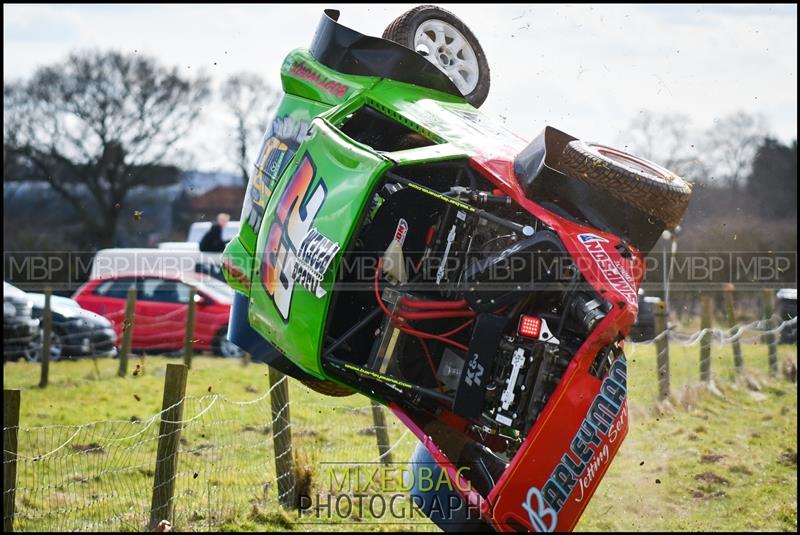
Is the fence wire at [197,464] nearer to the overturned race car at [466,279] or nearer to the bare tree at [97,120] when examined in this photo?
the overturned race car at [466,279]

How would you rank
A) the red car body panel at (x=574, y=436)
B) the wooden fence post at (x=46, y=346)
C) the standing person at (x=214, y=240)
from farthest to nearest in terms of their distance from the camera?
1. the standing person at (x=214, y=240)
2. the wooden fence post at (x=46, y=346)
3. the red car body panel at (x=574, y=436)

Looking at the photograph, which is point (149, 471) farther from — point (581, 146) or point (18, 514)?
point (581, 146)

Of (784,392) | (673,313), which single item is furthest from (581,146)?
(673,313)

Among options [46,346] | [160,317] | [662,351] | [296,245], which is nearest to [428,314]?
[296,245]

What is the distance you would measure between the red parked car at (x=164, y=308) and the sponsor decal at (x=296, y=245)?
28.5 feet

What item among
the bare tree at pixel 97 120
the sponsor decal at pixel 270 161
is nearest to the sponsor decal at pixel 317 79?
the sponsor decal at pixel 270 161

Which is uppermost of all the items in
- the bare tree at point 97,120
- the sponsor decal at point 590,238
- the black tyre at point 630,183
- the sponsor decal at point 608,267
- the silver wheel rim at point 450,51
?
the silver wheel rim at point 450,51

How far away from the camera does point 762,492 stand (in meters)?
7.67

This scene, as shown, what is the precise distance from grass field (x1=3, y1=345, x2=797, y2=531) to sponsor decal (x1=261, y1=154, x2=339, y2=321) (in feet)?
3.98

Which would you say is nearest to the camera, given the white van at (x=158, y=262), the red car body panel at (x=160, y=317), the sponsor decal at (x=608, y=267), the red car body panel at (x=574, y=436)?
the red car body panel at (x=574, y=436)

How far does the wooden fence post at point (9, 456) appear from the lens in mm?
5469

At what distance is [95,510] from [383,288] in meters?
2.55

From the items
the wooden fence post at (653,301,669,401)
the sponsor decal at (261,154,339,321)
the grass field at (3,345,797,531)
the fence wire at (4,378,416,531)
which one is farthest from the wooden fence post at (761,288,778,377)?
the sponsor decal at (261,154,339,321)

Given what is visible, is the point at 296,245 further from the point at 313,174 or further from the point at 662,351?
the point at 662,351
